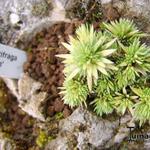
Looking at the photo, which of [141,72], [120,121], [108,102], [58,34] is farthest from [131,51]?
[58,34]

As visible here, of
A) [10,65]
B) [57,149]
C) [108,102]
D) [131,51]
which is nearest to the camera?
[131,51]

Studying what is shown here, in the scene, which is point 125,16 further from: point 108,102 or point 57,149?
point 57,149

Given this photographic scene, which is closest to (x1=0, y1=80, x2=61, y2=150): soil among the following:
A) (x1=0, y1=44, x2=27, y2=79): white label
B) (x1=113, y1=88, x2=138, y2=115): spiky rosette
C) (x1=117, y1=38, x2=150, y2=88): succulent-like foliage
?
(x1=0, y1=44, x2=27, y2=79): white label

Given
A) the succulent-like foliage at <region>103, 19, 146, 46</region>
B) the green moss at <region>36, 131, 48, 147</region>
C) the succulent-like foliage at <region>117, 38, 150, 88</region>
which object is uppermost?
the succulent-like foliage at <region>103, 19, 146, 46</region>

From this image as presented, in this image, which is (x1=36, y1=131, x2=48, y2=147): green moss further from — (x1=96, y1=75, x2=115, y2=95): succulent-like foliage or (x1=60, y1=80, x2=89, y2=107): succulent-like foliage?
(x1=96, y1=75, x2=115, y2=95): succulent-like foliage

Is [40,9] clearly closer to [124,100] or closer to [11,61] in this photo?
[11,61]

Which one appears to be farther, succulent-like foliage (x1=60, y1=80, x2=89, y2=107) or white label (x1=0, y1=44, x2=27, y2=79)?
white label (x1=0, y1=44, x2=27, y2=79)

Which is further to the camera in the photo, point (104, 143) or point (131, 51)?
point (104, 143)

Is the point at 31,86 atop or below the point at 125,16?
below
